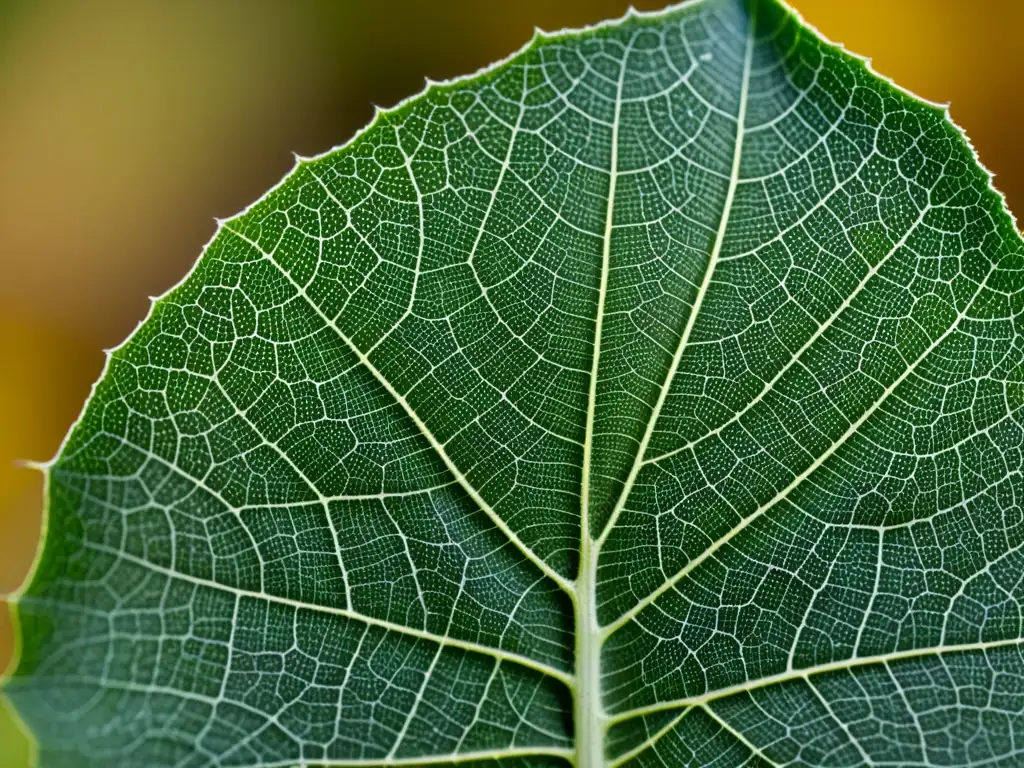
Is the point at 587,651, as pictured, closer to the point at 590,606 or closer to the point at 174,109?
the point at 590,606

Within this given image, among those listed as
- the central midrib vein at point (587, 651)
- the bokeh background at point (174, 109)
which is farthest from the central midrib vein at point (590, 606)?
the bokeh background at point (174, 109)

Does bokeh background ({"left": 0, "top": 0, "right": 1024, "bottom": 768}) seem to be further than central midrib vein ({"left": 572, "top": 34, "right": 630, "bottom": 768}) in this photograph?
Yes

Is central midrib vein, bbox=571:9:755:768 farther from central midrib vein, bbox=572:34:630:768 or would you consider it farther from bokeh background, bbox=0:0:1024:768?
bokeh background, bbox=0:0:1024:768

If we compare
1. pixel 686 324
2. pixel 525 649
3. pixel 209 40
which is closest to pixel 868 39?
pixel 209 40

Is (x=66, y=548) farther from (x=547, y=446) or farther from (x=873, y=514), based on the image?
(x=873, y=514)

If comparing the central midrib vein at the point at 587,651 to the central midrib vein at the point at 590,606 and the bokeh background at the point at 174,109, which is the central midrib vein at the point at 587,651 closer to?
the central midrib vein at the point at 590,606

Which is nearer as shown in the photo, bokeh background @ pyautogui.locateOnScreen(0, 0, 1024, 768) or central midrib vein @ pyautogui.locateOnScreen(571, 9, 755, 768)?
central midrib vein @ pyautogui.locateOnScreen(571, 9, 755, 768)

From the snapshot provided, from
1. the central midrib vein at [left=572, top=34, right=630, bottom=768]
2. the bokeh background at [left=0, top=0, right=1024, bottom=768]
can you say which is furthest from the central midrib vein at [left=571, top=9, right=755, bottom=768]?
the bokeh background at [left=0, top=0, right=1024, bottom=768]

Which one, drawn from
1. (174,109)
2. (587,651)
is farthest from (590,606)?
(174,109)

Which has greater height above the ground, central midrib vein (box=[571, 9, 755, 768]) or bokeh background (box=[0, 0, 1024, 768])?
bokeh background (box=[0, 0, 1024, 768])
